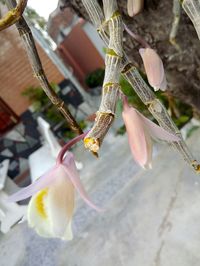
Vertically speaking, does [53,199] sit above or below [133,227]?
above

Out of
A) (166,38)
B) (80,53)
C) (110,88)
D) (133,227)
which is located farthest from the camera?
(80,53)

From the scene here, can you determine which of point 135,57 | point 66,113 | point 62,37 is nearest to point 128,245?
point 135,57

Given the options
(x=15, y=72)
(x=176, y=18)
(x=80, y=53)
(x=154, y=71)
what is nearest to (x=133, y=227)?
(x=176, y=18)

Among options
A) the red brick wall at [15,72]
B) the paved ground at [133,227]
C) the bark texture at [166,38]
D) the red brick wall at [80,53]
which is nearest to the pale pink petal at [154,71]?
the bark texture at [166,38]

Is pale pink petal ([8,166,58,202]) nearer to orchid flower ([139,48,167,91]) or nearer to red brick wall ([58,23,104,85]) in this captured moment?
orchid flower ([139,48,167,91])

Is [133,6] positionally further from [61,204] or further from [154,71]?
[61,204]

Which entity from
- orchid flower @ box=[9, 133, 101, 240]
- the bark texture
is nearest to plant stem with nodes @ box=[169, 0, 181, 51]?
the bark texture

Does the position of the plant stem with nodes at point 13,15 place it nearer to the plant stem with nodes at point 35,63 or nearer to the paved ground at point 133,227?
the plant stem with nodes at point 35,63
